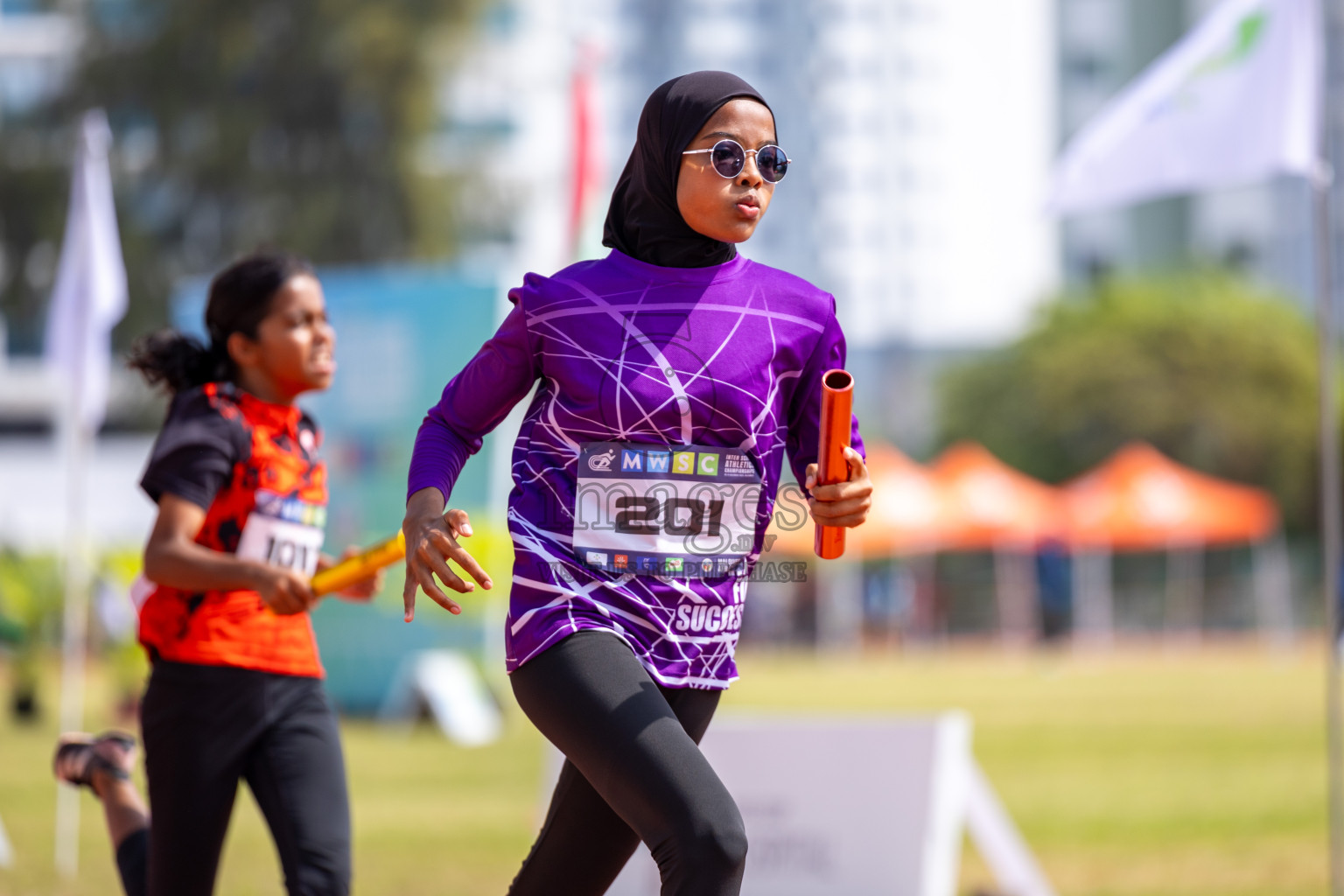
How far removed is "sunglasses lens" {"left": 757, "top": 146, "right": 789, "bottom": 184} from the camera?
335cm

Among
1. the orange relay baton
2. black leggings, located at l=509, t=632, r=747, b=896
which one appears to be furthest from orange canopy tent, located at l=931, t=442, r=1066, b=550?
the orange relay baton

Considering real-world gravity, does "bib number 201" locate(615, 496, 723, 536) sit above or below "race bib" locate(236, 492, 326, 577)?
above

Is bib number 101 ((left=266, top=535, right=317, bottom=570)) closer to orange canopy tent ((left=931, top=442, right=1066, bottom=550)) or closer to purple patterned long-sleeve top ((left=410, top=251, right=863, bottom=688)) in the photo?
purple patterned long-sleeve top ((left=410, top=251, right=863, bottom=688))

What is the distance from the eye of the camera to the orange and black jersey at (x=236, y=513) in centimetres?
412

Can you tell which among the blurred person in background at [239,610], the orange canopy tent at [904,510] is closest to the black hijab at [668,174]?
the blurred person in background at [239,610]

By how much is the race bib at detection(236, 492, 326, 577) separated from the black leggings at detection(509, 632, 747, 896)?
3.86 ft

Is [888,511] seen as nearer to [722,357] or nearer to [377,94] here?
[377,94]

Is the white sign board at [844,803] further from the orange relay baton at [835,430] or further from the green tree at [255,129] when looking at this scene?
the green tree at [255,129]

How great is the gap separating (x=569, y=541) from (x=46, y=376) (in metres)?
60.4

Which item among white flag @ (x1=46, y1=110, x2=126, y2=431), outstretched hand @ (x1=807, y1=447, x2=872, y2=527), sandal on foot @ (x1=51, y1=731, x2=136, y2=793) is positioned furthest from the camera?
white flag @ (x1=46, y1=110, x2=126, y2=431)

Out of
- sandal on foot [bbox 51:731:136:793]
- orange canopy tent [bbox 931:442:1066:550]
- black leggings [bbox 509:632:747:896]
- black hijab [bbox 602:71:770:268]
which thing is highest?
black hijab [bbox 602:71:770:268]

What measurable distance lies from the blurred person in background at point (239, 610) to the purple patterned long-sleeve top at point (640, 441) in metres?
0.88

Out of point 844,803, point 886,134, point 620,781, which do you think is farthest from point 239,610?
point 886,134

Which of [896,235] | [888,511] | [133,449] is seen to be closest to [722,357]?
[888,511]
